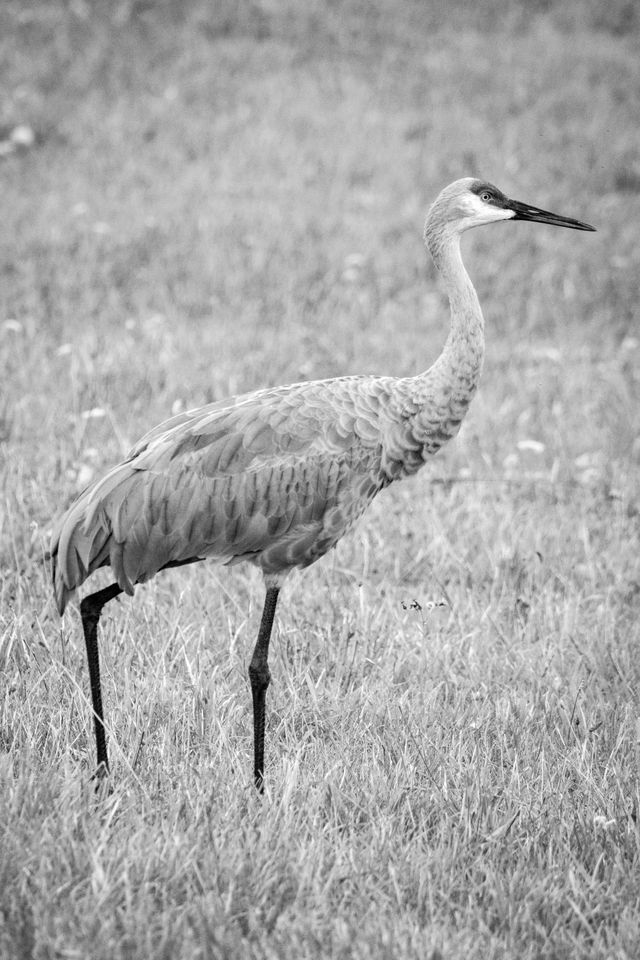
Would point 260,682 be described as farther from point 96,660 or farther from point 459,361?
point 459,361

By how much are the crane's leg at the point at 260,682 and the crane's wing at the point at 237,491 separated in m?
0.20

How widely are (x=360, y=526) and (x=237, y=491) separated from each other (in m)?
1.65

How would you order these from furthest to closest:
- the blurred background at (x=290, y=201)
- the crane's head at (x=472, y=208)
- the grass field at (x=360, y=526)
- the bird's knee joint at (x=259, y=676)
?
the blurred background at (x=290, y=201), the crane's head at (x=472, y=208), the bird's knee joint at (x=259, y=676), the grass field at (x=360, y=526)

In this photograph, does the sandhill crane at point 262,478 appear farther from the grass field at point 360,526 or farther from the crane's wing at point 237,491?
the grass field at point 360,526

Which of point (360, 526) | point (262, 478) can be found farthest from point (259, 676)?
point (360, 526)

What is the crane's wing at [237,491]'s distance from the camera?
3.44 metres

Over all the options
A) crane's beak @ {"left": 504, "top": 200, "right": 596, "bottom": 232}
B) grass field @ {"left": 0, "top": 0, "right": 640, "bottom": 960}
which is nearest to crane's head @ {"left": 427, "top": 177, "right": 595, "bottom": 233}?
crane's beak @ {"left": 504, "top": 200, "right": 596, "bottom": 232}

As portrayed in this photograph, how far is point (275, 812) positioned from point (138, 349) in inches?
166

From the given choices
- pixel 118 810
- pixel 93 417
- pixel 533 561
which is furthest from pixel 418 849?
pixel 93 417

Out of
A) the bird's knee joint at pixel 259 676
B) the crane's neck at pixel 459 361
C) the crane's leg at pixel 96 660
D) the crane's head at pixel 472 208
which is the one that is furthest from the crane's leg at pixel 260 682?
the crane's head at pixel 472 208

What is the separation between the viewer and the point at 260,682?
3.43m

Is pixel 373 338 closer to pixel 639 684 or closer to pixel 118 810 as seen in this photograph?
pixel 639 684

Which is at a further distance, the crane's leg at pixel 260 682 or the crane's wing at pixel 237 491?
the crane's wing at pixel 237 491

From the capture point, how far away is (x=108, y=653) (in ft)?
12.7
